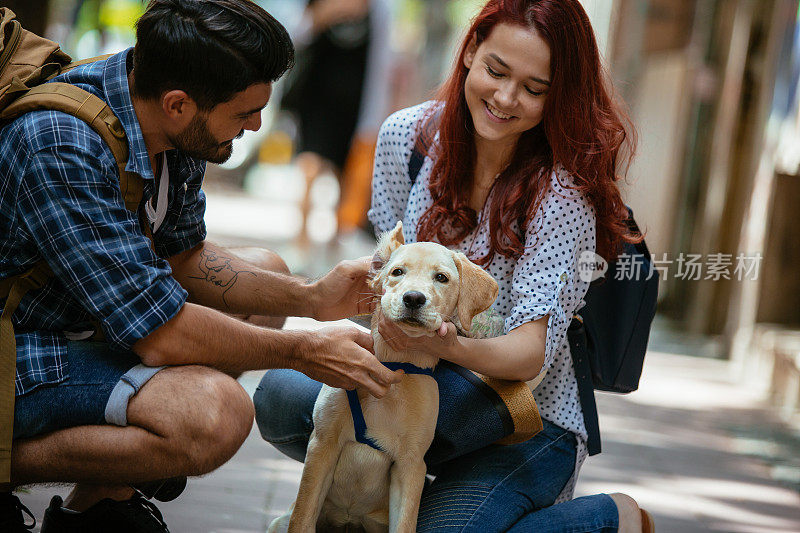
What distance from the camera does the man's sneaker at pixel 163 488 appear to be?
122 inches

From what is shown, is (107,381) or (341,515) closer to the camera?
(107,381)

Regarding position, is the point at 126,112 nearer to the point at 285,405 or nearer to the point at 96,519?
the point at 285,405

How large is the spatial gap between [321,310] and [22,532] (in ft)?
3.93

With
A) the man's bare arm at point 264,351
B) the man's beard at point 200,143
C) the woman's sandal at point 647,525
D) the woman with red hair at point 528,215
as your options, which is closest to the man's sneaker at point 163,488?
the man's bare arm at point 264,351

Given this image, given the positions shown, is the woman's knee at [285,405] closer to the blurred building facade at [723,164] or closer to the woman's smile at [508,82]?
the woman's smile at [508,82]

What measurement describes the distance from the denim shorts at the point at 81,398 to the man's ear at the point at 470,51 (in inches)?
61.3

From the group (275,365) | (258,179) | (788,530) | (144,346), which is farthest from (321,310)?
(258,179)

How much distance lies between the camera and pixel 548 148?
3.34m

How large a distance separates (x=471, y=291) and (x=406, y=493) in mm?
663

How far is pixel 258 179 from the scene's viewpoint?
19.1 meters

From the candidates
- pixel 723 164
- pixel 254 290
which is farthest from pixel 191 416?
pixel 723 164

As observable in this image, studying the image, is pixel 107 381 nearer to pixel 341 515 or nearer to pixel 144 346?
pixel 144 346

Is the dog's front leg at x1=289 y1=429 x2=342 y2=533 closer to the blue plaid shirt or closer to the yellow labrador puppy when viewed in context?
the yellow labrador puppy

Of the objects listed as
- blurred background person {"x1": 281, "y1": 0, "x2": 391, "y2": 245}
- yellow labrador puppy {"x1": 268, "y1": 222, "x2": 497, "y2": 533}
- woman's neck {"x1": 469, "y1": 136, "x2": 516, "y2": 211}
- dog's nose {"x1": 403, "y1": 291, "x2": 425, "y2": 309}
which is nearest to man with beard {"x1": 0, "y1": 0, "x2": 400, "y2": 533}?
yellow labrador puppy {"x1": 268, "y1": 222, "x2": 497, "y2": 533}
